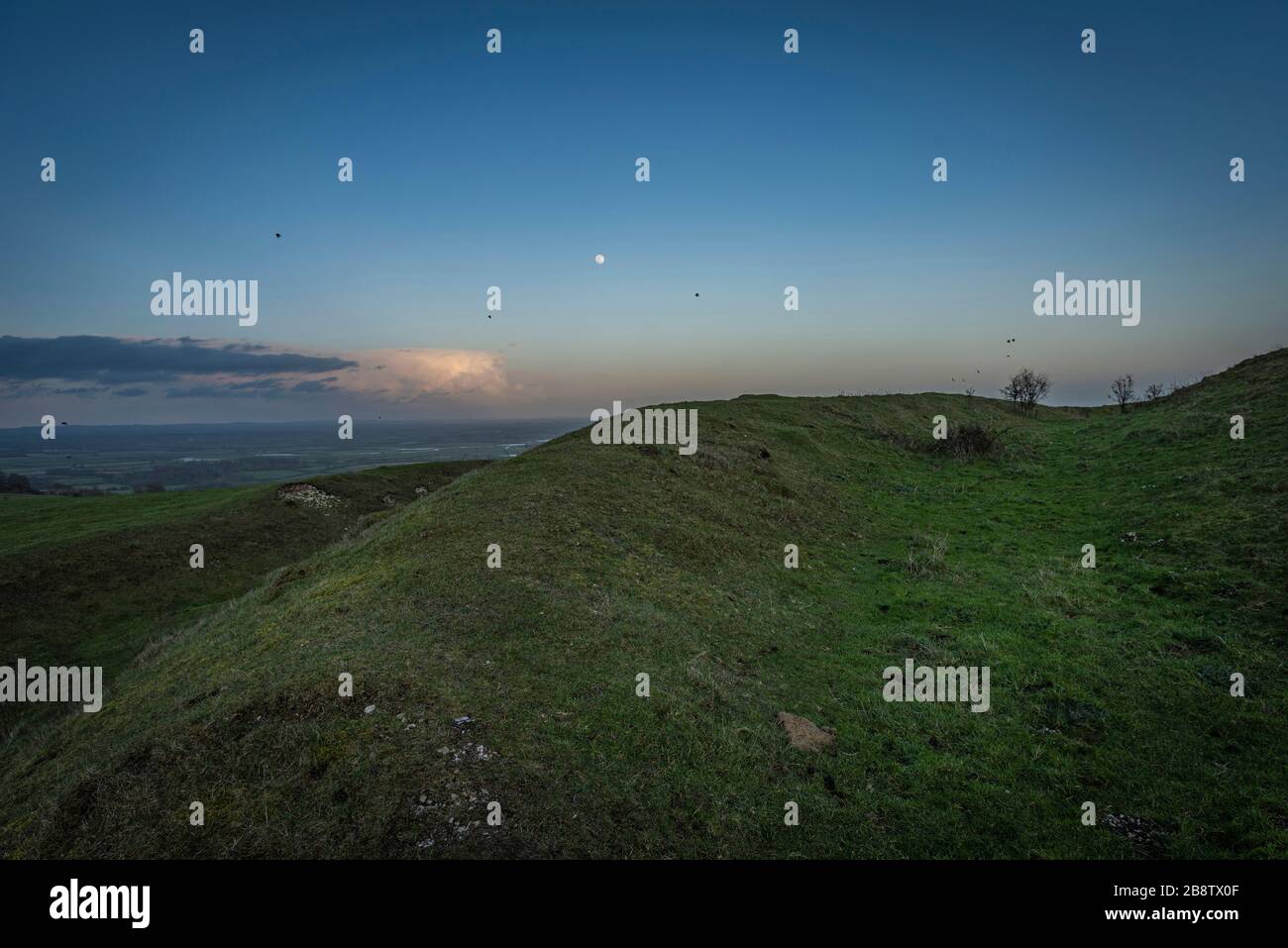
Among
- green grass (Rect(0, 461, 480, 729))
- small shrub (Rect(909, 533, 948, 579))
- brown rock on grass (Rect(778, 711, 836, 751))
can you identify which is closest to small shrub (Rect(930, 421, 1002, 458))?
small shrub (Rect(909, 533, 948, 579))

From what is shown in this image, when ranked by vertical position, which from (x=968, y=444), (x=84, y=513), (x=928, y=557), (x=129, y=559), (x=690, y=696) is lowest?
(x=690, y=696)

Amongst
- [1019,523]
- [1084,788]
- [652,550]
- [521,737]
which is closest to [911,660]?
[1084,788]

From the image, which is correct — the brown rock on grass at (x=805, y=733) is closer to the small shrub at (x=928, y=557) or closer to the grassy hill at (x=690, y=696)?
the grassy hill at (x=690, y=696)

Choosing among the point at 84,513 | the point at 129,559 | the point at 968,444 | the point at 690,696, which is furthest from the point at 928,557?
the point at 84,513

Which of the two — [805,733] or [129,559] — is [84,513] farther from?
[805,733]

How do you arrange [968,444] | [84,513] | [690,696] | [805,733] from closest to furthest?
[805,733] < [690,696] < [84,513] < [968,444]

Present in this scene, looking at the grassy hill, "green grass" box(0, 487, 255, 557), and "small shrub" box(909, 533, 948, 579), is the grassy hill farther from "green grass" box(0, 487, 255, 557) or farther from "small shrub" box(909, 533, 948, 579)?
"green grass" box(0, 487, 255, 557)
